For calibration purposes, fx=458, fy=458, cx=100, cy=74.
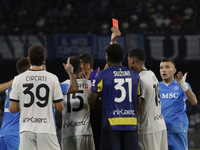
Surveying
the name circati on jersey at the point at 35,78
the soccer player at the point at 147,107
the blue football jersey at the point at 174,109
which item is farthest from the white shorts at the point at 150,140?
the name circati on jersey at the point at 35,78

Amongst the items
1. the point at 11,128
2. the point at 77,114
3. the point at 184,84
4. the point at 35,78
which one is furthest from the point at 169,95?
the point at 35,78

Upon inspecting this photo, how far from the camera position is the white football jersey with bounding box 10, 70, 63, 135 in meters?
5.86

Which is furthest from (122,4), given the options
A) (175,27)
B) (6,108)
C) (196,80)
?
(6,108)

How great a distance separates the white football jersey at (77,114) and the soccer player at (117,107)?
0.65 m

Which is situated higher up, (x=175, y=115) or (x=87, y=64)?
(x=87, y=64)

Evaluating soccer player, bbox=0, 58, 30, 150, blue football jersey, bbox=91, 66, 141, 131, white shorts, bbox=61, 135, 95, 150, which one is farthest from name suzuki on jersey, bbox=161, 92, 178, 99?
soccer player, bbox=0, 58, 30, 150

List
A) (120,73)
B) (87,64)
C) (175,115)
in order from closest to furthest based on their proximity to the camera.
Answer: (120,73) < (87,64) < (175,115)

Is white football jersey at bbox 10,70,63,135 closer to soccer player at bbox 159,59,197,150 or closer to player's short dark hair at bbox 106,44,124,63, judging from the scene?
player's short dark hair at bbox 106,44,124,63

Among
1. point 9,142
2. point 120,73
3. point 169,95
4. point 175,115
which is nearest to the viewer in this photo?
point 120,73

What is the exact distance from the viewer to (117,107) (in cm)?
603

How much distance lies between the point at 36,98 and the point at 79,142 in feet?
3.98

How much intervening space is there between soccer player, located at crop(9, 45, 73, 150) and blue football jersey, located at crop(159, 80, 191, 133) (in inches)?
111

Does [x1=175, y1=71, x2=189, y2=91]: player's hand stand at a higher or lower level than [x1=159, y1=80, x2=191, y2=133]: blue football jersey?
higher

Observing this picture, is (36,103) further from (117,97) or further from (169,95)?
(169,95)
